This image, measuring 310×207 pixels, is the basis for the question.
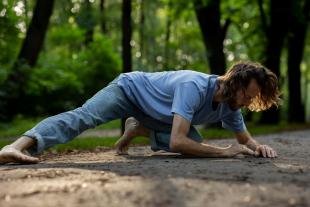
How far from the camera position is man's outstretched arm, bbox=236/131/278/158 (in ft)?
20.3

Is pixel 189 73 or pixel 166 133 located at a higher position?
→ pixel 189 73

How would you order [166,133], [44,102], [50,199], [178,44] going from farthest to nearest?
[178,44]
[44,102]
[166,133]
[50,199]

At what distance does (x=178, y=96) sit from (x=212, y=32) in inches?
473

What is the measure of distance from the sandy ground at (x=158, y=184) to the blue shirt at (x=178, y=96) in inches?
24.4

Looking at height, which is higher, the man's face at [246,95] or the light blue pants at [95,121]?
the man's face at [246,95]

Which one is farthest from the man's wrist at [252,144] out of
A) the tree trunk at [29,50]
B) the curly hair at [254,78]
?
the tree trunk at [29,50]

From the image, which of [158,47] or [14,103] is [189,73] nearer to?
[14,103]

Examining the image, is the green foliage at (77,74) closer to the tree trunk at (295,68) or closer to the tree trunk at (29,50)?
the tree trunk at (29,50)

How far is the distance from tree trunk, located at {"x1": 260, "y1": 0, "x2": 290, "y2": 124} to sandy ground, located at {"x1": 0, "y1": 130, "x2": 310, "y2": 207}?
15.5m

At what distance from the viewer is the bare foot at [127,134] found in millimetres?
6594

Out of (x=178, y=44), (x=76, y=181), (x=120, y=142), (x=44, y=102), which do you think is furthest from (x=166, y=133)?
(x=178, y=44)

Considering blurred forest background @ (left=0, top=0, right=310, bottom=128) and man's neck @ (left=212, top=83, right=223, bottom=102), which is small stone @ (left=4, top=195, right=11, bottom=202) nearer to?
man's neck @ (left=212, top=83, right=223, bottom=102)

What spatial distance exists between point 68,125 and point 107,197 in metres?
2.19

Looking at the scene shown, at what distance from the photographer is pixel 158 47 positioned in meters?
36.2
